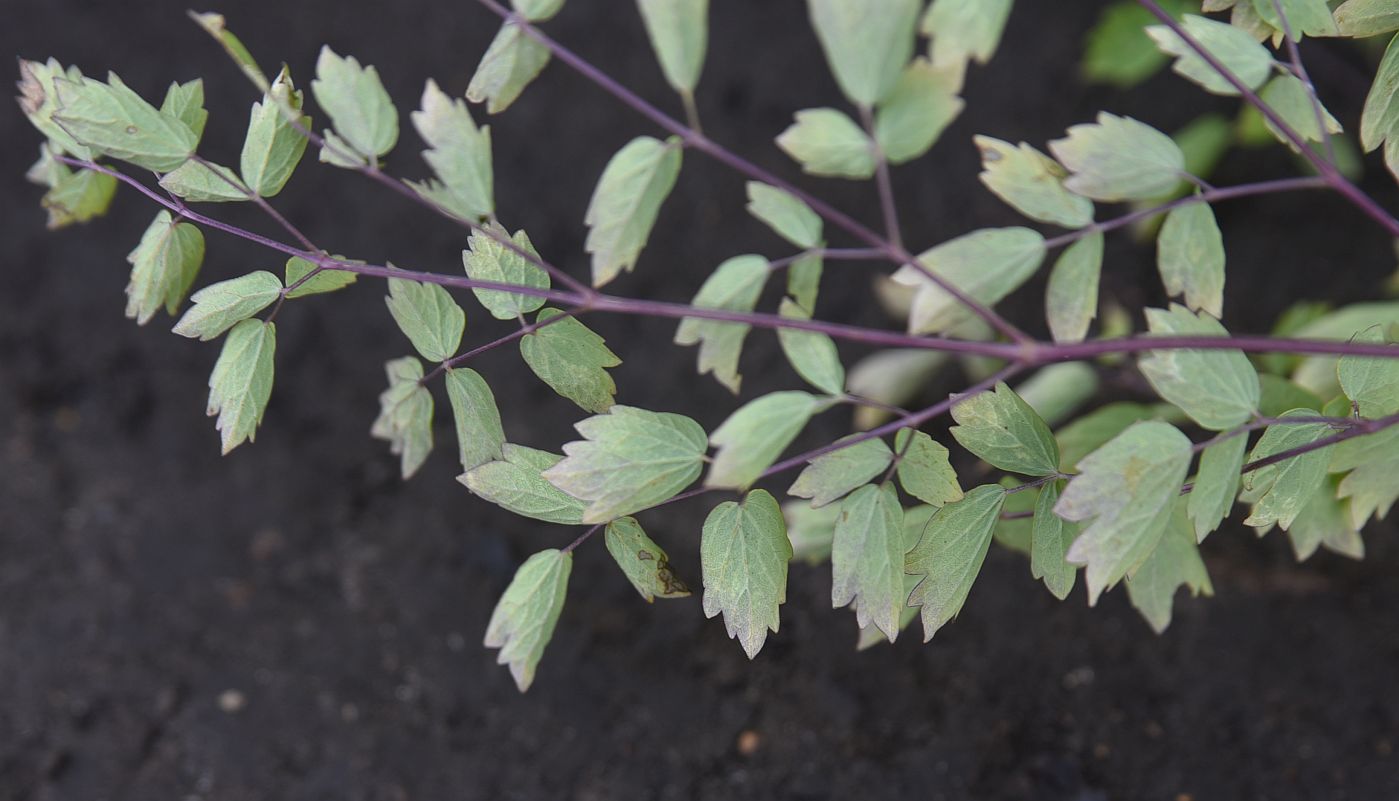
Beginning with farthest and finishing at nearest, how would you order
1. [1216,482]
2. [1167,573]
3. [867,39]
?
[1167,573], [1216,482], [867,39]

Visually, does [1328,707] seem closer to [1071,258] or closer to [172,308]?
[1071,258]

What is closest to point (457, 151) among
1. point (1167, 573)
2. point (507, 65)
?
point (507, 65)

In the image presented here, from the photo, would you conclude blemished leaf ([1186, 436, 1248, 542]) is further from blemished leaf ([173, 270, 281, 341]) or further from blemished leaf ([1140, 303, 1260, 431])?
blemished leaf ([173, 270, 281, 341])

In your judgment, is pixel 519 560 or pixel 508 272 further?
pixel 519 560

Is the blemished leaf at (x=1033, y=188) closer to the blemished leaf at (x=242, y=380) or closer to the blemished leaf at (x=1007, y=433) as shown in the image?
the blemished leaf at (x=1007, y=433)

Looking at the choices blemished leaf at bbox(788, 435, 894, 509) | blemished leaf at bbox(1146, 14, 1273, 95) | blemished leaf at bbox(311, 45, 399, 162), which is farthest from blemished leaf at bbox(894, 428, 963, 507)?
blemished leaf at bbox(311, 45, 399, 162)

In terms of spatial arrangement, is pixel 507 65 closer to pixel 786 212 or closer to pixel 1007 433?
pixel 786 212
